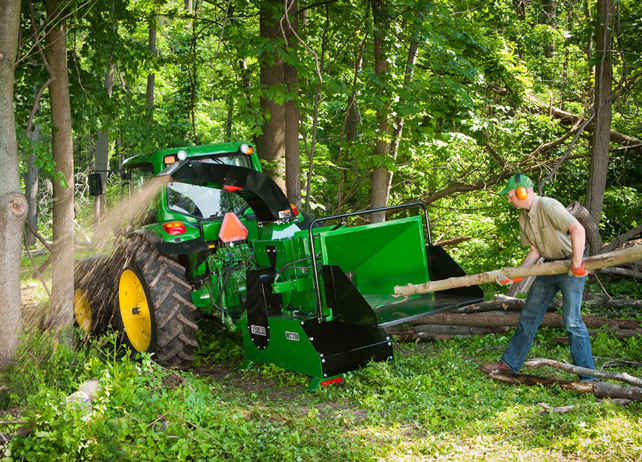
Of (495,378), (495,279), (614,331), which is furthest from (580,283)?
(614,331)

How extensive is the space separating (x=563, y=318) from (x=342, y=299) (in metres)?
1.87

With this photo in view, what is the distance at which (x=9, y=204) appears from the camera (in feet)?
16.6

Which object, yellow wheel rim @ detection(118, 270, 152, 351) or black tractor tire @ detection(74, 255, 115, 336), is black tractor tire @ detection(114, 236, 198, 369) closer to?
yellow wheel rim @ detection(118, 270, 152, 351)

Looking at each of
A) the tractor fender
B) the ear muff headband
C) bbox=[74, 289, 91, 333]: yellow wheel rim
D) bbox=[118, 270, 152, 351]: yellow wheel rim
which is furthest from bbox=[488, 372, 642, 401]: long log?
bbox=[74, 289, 91, 333]: yellow wheel rim

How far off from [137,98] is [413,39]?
13.0ft

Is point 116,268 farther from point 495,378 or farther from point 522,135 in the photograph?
point 522,135

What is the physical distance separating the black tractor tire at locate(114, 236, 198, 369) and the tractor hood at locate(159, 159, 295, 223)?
2.87 ft

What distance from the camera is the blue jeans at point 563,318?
531 cm

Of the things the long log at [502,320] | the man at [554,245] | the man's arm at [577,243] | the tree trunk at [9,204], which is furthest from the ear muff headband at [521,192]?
the tree trunk at [9,204]

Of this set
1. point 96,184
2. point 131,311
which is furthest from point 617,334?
point 96,184

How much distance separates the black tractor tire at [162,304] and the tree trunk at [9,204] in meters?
1.19

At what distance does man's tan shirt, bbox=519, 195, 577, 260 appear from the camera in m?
5.24

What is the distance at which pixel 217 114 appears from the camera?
23.3 meters

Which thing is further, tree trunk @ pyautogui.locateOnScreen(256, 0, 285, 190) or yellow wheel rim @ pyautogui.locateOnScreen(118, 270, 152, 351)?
tree trunk @ pyautogui.locateOnScreen(256, 0, 285, 190)
